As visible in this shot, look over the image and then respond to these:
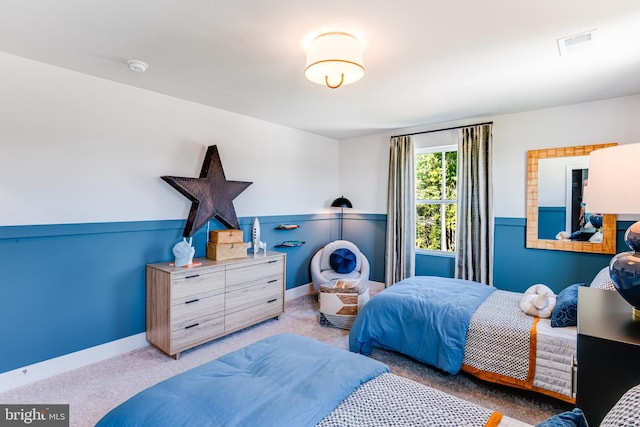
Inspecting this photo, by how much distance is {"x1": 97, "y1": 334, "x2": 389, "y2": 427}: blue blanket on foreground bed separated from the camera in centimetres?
109

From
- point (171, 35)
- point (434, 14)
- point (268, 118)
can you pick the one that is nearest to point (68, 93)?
point (171, 35)

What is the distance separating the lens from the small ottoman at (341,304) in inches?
131

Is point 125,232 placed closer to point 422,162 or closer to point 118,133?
point 118,133

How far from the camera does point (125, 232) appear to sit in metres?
2.81

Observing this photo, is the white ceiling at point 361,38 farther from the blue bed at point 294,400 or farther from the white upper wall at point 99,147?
the blue bed at point 294,400

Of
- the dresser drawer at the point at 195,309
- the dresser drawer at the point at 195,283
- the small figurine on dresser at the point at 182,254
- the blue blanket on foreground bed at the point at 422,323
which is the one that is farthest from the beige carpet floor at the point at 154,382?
the small figurine on dresser at the point at 182,254

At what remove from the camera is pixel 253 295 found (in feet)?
10.8

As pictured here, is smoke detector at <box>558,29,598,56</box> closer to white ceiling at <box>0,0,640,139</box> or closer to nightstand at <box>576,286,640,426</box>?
white ceiling at <box>0,0,640,139</box>

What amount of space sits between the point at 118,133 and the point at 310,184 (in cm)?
256

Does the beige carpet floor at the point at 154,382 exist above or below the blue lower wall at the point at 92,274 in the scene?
below

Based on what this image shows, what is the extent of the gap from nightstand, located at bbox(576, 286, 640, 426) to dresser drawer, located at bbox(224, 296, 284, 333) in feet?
8.83

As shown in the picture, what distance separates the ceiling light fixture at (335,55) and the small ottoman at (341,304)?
2.21 metres

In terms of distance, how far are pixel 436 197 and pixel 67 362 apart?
429cm

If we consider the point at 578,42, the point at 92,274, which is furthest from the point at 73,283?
the point at 578,42
